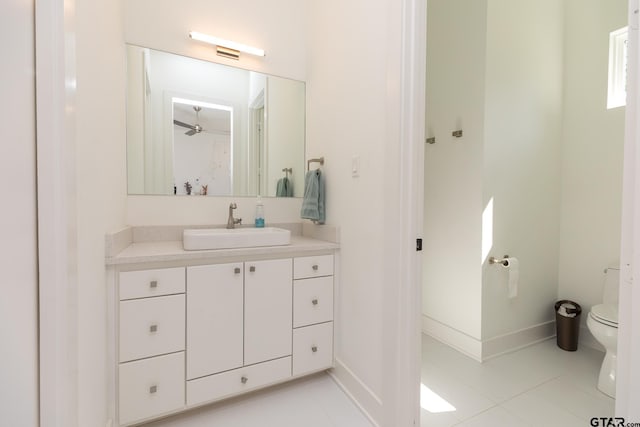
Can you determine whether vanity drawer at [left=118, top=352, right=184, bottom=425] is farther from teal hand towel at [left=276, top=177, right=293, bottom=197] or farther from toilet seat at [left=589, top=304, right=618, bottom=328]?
toilet seat at [left=589, top=304, right=618, bottom=328]

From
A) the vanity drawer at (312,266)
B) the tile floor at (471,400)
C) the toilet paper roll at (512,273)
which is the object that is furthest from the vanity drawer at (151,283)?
the toilet paper roll at (512,273)

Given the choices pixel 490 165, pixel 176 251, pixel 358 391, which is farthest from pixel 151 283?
pixel 490 165

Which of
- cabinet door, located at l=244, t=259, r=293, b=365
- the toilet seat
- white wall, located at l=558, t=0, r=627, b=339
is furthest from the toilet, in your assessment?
cabinet door, located at l=244, t=259, r=293, b=365

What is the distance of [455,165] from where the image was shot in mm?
2074

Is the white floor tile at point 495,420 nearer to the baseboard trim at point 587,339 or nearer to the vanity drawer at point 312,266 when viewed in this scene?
the vanity drawer at point 312,266

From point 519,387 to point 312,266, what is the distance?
142cm

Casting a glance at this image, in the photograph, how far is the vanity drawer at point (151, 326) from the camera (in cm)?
120

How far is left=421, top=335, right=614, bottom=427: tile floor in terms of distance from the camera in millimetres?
1393

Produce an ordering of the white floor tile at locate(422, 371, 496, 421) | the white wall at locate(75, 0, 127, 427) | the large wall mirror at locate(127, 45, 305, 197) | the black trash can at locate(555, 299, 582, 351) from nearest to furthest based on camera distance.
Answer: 1. the white wall at locate(75, 0, 127, 427)
2. the white floor tile at locate(422, 371, 496, 421)
3. the large wall mirror at locate(127, 45, 305, 197)
4. the black trash can at locate(555, 299, 582, 351)

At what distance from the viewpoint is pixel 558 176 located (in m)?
2.23

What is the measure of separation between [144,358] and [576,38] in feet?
11.6

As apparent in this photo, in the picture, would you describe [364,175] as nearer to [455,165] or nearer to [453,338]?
[455,165]

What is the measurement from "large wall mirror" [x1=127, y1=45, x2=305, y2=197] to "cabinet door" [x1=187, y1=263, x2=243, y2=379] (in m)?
0.70

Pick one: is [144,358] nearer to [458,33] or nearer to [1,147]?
[1,147]
